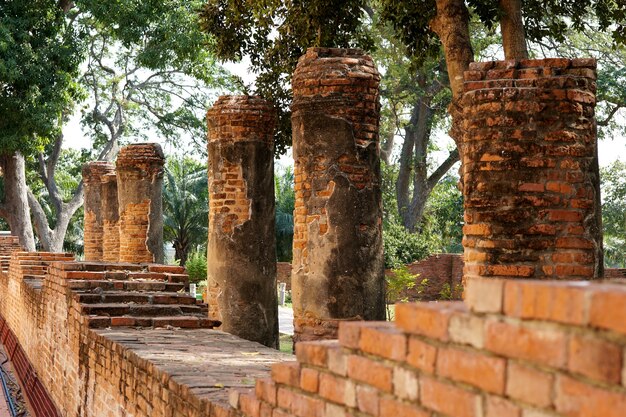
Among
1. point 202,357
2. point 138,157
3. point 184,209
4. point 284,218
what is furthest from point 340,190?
point 284,218

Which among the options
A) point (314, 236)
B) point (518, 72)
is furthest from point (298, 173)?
point (518, 72)

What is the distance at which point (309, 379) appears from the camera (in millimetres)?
A: 2773

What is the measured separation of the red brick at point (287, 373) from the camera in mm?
2855

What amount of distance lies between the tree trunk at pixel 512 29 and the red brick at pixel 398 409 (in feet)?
22.5

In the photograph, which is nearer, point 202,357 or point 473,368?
point 473,368

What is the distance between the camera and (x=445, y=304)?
224 centimetres

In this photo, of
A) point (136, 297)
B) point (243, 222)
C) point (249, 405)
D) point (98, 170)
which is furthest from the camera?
point (98, 170)

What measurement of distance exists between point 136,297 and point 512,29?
4606mm

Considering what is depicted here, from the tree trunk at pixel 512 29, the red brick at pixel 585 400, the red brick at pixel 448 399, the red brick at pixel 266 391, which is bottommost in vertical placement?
the red brick at pixel 266 391

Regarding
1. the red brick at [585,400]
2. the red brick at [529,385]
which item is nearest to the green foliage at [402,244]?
the red brick at [529,385]

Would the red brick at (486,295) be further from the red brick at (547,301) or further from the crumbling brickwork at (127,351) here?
the crumbling brickwork at (127,351)

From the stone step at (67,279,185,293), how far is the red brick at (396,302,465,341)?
514 cm

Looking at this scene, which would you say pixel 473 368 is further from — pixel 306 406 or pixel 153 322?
pixel 153 322

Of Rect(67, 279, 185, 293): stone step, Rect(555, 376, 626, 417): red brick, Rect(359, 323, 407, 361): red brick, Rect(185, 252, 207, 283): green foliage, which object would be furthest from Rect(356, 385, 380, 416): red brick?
Rect(185, 252, 207, 283): green foliage
